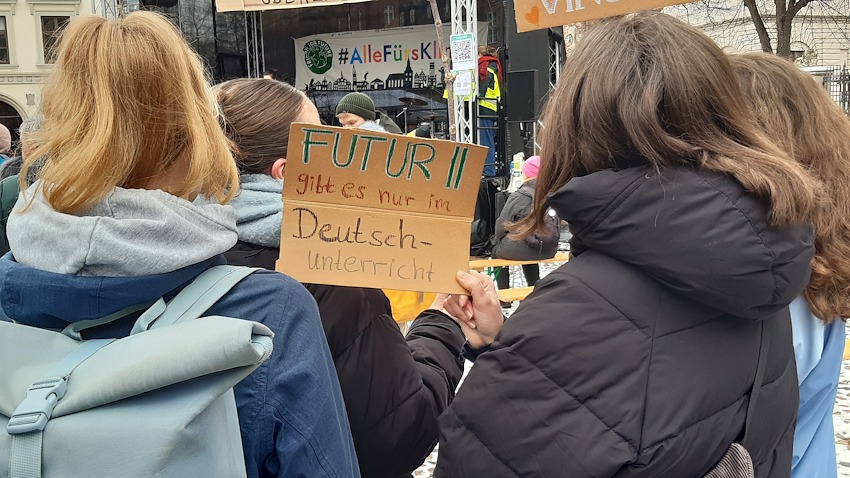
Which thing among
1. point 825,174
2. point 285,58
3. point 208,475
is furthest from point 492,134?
point 208,475

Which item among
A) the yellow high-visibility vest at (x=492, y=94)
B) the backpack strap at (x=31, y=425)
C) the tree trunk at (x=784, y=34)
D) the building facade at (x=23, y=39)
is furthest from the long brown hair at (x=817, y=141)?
the building facade at (x=23, y=39)

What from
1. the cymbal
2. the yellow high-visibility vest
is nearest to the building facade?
the cymbal

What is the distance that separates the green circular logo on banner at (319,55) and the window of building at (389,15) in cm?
150

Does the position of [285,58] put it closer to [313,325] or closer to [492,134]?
[492,134]

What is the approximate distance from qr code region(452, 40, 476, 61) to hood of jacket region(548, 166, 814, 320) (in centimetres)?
718

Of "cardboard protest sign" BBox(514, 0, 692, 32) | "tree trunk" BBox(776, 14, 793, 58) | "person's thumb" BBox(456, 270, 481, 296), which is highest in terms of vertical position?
"tree trunk" BBox(776, 14, 793, 58)

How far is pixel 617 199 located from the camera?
1.13m

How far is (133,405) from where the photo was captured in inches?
32.6

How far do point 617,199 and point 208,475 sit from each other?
2.35 feet

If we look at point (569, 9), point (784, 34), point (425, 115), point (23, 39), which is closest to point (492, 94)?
point (425, 115)

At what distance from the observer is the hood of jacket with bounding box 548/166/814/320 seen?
1.08 m

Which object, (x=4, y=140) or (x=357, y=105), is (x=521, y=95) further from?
(x=4, y=140)

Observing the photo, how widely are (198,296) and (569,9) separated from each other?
2233 mm

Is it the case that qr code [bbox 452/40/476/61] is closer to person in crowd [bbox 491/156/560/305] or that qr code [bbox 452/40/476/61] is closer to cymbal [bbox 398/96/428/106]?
person in crowd [bbox 491/156/560/305]
